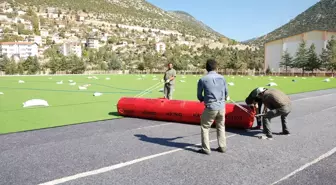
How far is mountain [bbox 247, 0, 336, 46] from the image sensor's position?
426 ft

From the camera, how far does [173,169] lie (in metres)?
5.78

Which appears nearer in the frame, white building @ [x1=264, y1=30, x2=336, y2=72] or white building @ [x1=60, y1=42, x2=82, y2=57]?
white building @ [x1=264, y1=30, x2=336, y2=72]

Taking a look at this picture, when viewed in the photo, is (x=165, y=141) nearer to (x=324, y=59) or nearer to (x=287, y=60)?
(x=324, y=59)

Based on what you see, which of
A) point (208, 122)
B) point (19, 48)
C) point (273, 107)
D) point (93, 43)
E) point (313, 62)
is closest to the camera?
point (208, 122)

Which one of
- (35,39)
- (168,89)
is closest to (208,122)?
(168,89)

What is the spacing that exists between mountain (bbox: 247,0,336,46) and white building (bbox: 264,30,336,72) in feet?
137

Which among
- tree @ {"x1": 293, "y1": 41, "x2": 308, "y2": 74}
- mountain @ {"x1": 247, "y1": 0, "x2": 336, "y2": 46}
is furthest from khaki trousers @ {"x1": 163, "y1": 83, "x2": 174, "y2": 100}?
mountain @ {"x1": 247, "y1": 0, "x2": 336, "y2": 46}

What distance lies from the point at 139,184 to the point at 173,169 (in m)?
0.90

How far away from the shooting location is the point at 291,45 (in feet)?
287

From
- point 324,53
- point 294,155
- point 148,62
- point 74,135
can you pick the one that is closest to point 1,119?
point 74,135

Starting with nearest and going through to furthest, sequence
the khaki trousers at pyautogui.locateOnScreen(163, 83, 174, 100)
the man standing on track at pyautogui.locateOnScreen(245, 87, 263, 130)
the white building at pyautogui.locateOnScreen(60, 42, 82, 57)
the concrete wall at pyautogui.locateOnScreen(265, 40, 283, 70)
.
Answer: the man standing on track at pyautogui.locateOnScreen(245, 87, 263, 130) < the khaki trousers at pyautogui.locateOnScreen(163, 83, 174, 100) < the concrete wall at pyautogui.locateOnScreen(265, 40, 283, 70) < the white building at pyautogui.locateOnScreen(60, 42, 82, 57)

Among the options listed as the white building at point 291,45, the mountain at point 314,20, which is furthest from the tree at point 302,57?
the mountain at point 314,20

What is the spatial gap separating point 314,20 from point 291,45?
213 feet

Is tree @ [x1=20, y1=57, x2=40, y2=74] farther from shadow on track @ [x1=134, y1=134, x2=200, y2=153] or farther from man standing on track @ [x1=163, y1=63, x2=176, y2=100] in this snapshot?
shadow on track @ [x1=134, y1=134, x2=200, y2=153]
